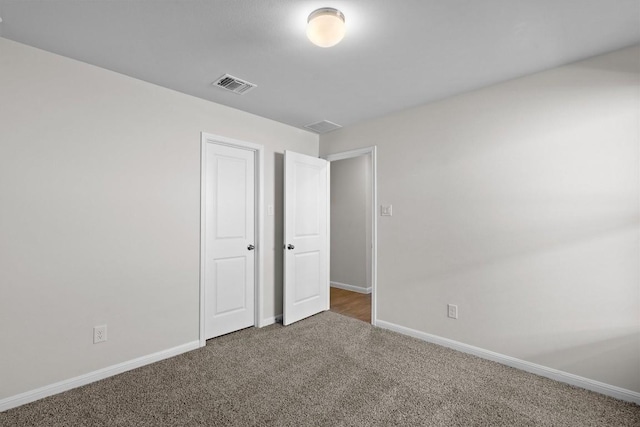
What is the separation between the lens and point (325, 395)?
2072 millimetres

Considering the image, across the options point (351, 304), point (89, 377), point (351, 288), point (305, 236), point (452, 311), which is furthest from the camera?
point (351, 288)

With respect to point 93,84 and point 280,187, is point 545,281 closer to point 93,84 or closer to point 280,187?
point 280,187

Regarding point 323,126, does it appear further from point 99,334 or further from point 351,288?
point 99,334

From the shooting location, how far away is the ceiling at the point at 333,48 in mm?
1645

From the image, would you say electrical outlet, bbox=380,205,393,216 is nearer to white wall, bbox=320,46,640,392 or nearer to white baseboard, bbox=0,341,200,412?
white wall, bbox=320,46,640,392

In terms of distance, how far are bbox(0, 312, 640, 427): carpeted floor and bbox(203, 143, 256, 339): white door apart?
45 centimetres

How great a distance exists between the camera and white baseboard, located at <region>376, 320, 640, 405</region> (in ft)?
6.70

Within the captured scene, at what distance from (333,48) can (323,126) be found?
168 cm

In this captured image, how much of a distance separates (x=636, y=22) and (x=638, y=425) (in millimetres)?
2423

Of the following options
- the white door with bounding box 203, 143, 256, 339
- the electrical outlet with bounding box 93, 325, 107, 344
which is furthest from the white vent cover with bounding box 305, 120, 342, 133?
the electrical outlet with bounding box 93, 325, 107, 344

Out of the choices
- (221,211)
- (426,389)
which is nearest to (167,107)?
(221,211)

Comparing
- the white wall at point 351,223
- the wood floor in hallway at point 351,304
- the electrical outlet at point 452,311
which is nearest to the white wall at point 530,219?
the electrical outlet at point 452,311

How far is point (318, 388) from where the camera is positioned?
7.07 feet

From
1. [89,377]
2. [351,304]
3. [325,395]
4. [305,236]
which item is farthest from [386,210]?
[89,377]
